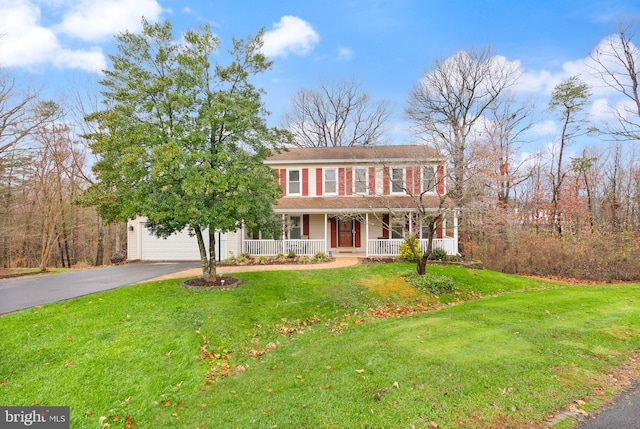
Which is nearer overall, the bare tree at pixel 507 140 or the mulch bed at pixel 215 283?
the mulch bed at pixel 215 283

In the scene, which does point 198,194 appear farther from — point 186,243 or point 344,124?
point 344,124

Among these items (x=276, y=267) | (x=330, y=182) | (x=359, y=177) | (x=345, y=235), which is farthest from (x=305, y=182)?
(x=276, y=267)

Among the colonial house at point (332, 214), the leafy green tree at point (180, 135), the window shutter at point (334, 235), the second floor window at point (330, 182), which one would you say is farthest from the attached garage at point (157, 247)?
the leafy green tree at point (180, 135)

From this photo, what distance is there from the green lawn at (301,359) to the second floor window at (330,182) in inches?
352

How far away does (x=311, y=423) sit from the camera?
11.6ft

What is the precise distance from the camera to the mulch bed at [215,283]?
9312 millimetres

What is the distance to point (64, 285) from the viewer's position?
32.6ft

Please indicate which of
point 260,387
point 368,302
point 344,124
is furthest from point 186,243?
point 344,124

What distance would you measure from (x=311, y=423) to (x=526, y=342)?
4.37m

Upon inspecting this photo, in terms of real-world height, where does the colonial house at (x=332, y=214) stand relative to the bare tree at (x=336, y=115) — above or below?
below

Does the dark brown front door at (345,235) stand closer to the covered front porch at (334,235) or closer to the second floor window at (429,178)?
the covered front porch at (334,235)

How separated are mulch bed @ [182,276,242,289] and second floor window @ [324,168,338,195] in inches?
337

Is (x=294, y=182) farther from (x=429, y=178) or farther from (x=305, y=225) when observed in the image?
(x=429, y=178)

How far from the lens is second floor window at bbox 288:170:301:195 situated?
686 inches
